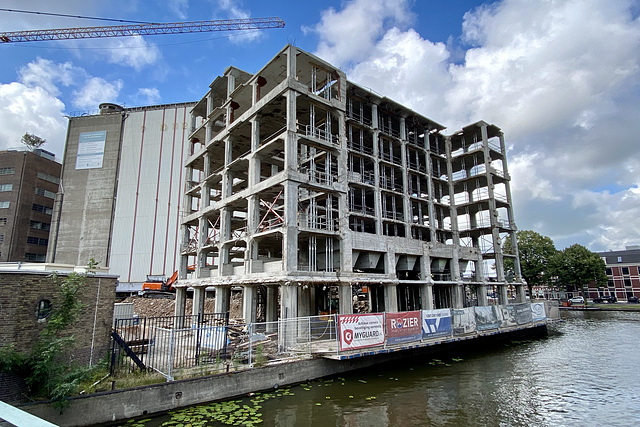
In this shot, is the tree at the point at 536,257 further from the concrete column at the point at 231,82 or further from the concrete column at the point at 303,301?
the concrete column at the point at 231,82

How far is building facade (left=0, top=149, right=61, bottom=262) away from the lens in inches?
2103

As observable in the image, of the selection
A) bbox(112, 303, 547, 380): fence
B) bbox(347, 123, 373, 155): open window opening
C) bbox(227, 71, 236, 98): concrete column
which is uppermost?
bbox(227, 71, 236, 98): concrete column

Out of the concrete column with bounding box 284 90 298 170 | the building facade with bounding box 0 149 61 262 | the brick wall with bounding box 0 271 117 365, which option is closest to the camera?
the brick wall with bounding box 0 271 117 365

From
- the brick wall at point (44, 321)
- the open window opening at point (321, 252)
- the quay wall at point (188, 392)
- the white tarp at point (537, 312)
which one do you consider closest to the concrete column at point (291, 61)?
the open window opening at point (321, 252)

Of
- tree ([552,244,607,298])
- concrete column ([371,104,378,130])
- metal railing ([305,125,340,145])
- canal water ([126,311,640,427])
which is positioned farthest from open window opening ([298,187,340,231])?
tree ([552,244,607,298])

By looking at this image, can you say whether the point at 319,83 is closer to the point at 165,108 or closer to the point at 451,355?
the point at 451,355

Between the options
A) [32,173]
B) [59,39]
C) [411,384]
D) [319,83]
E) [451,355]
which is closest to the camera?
[411,384]

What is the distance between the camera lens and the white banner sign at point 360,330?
1543 centimetres

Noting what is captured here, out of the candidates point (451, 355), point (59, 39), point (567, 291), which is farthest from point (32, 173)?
point (567, 291)

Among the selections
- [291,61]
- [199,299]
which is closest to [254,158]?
[291,61]

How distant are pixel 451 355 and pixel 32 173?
6638 centimetres

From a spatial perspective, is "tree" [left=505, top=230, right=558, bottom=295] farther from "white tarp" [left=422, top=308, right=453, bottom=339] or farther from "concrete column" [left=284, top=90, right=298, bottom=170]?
"concrete column" [left=284, top=90, right=298, bottom=170]

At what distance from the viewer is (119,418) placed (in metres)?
10.6

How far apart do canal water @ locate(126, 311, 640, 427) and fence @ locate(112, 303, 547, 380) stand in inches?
56.7
